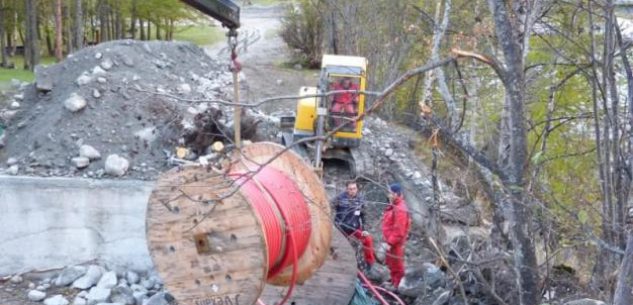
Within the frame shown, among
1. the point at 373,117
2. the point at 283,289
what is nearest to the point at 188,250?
the point at 283,289

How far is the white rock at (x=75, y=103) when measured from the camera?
41.2 ft

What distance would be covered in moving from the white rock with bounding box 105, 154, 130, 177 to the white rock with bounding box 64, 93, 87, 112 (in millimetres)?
1711

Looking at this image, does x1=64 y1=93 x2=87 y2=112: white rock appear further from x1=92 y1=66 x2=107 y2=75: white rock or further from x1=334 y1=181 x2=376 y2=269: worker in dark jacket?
x1=334 y1=181 x2=376 y2=269: worker in dark jacket

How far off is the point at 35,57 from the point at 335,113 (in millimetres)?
14040

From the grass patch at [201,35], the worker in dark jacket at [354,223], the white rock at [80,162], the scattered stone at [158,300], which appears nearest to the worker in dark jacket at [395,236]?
the worker in dark jacket at [354,223]

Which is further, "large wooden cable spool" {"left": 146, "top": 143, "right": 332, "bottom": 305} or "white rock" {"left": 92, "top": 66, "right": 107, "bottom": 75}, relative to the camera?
"white rock" {"left": 92, "top": 66, "right": 107, "bottom": 75}

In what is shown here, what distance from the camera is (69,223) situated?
32.8ft

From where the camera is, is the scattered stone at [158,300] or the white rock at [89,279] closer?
the scattered stone at [158,300]

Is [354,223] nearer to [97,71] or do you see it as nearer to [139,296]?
[139,296]

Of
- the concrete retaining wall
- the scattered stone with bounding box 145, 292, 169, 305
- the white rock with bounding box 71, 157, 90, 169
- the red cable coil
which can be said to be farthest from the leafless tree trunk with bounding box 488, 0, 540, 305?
the white rock with bounding box 71, 157, 90, 169

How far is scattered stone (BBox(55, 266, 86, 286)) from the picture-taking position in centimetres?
977

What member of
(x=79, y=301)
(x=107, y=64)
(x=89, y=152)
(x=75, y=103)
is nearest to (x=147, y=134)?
(x=89, y=152)

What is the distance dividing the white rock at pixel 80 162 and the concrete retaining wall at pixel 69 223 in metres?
1.22

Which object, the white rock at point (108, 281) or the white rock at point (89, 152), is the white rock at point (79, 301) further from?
the white rock at point (89, 152)
